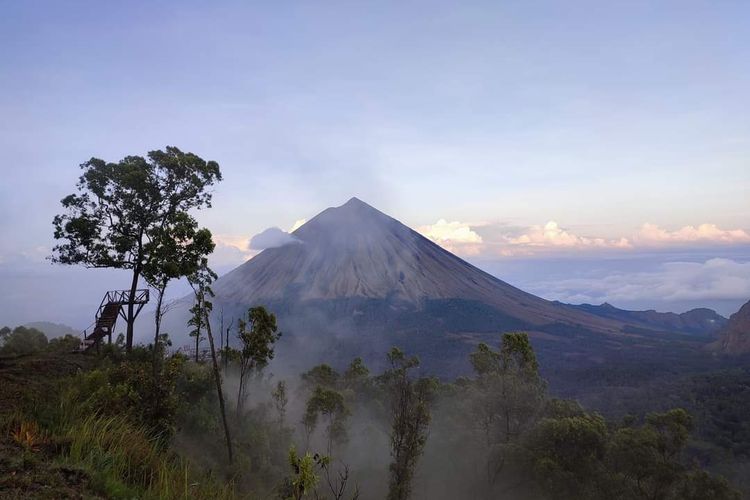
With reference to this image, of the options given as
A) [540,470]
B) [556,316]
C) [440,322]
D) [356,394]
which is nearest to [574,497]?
[540,470]

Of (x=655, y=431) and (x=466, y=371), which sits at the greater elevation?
(x=655, y=431)

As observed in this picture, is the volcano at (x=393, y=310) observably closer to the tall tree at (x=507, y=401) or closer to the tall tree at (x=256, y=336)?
the tall tree at (x=507, y=401)

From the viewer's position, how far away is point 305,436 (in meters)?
43.0

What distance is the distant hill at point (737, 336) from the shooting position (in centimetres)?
13725

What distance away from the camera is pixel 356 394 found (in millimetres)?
45938

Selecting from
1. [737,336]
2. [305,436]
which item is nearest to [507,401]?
[305,436]

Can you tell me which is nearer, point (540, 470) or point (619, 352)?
point (540, 470)

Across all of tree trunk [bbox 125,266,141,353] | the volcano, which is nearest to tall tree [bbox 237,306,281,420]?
tree trunk [bbox 125,266,141,353]

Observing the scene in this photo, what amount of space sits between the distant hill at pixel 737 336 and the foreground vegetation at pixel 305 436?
371 ft

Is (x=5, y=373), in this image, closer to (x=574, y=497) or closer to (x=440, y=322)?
(x=574, y=497)

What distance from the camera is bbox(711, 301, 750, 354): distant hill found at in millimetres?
137250

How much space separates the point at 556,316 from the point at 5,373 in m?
189

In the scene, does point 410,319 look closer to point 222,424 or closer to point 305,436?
point 305,436

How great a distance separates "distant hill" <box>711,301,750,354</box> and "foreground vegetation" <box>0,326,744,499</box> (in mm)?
113103
